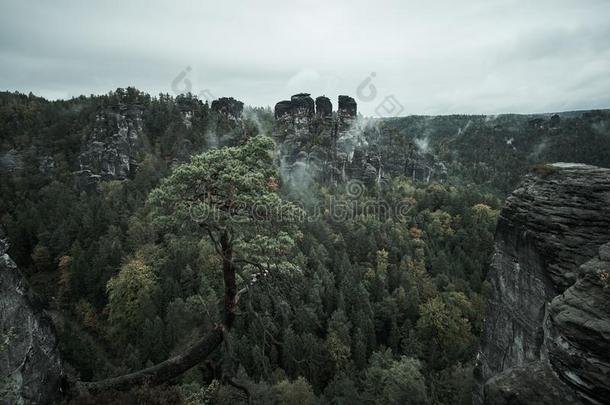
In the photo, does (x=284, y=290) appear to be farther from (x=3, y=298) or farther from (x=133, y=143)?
(x=133, y=143)

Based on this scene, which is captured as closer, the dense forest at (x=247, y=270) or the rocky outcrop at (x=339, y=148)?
the dense forest at (x=247, y=270)

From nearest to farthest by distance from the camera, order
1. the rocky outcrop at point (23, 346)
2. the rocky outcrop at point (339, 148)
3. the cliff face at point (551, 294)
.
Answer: the rocky outcrop at point (23, 346) → the cliff face at point (551, 294) → the rocky outcrop at point (339, 148)

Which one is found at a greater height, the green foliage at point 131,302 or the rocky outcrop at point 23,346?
the rocky outcrop at point 23,346

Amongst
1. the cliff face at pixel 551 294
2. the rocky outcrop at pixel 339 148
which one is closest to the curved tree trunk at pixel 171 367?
the cliff face at pixel 551 294

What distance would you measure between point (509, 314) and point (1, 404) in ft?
70.7

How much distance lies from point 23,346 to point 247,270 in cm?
486

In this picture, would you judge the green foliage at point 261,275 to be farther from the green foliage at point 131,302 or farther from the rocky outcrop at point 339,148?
the rocky outcrop at point 339,148

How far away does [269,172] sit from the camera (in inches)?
361

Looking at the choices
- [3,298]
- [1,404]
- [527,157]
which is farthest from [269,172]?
[527,157]

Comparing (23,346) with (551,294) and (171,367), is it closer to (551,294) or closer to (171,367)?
(171,367)

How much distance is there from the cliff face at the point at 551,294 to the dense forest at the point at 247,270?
6494mm

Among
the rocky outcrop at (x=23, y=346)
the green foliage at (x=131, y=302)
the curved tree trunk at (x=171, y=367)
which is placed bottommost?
the green foliage at (x=131, y=302)

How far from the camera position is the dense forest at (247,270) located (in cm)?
852

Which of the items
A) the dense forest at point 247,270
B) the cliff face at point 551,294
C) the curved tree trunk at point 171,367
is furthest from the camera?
the dense forest at point 247,270
